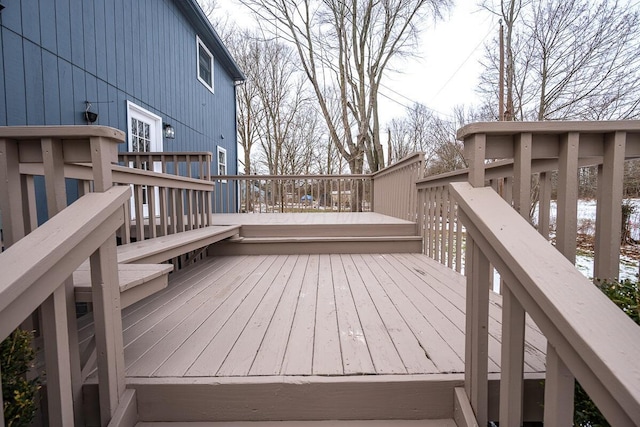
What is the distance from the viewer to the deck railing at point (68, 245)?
914 millimetres

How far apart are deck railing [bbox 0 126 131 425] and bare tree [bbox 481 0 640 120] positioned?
30.5 ft

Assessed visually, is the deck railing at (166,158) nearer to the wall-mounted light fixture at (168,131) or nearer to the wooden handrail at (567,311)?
the wall-mounted light fixture at (168,131)

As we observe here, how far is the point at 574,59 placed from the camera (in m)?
7.14

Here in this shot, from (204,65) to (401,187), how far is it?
5819mm

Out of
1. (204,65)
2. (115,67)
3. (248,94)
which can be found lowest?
(115,67)

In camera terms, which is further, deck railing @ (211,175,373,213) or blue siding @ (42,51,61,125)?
Answer: deck railing @ (211,175,373,213)

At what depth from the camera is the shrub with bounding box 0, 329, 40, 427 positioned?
86 cm

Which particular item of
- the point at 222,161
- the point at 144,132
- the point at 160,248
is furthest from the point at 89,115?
the point at 222,161

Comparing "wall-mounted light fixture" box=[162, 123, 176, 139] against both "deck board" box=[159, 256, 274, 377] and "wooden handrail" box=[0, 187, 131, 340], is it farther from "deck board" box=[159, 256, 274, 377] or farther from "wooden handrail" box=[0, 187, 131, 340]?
"wooden handrail" box=[0, 187, 131, 340]

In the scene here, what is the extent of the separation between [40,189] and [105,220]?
9.07 feet

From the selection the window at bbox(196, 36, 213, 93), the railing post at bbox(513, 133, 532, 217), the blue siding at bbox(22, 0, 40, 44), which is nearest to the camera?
the railing post at bbox(513, 133, 532, 217)

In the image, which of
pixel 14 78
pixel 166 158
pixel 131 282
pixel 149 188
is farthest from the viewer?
pixel 166 158

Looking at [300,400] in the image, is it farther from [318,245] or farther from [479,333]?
[318,245]

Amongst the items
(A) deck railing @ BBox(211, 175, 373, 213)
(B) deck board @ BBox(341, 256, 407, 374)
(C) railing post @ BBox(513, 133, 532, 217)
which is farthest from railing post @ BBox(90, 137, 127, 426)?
(A) deck railing @ BBox(211, 175, 373, 213)
